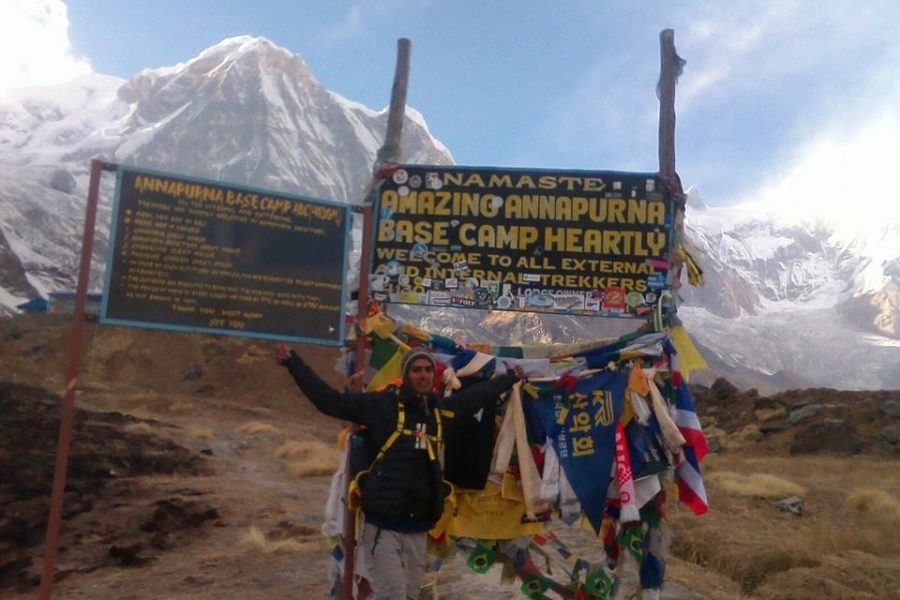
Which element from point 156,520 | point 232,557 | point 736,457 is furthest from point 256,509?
point 736,457

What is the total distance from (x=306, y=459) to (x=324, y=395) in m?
17.1

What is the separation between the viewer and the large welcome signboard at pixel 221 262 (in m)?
5.39

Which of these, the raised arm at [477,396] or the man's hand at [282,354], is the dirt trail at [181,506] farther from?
the man's hand at [282,354]

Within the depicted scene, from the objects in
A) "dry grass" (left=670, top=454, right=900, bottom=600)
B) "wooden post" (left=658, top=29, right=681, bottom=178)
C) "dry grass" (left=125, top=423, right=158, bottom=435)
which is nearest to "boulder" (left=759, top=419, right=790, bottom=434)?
"dry grass" (left=670, top=454, right=900, bottom=600)

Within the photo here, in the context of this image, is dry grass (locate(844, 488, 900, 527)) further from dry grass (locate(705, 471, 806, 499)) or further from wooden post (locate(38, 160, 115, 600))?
wooden post (locate(38, 160, 115, 600))

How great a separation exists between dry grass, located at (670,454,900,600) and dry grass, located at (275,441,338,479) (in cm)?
868

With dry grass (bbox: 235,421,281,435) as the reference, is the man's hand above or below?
above

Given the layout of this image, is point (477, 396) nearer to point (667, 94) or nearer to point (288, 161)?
point (667, 94)

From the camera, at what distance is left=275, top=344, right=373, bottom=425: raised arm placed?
4.80 meters

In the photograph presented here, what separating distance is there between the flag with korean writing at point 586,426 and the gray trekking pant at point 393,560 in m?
1.41

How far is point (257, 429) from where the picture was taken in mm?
26656

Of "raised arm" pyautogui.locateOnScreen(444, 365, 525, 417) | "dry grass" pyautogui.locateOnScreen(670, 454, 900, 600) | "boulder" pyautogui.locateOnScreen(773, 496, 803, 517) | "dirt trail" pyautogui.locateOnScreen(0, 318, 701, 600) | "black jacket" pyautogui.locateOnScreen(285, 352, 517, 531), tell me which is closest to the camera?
"black jacket" pyautogui.locateOnScreen(285, 352, 517, 531)

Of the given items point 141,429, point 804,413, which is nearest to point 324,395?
→ point 141,429

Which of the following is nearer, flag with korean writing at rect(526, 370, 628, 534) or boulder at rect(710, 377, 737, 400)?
flag with korean writing at rect(526, 370, 628, 534)
